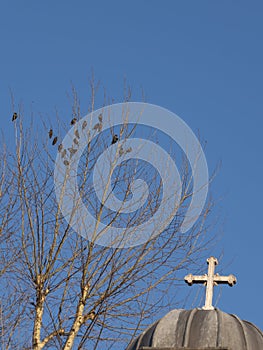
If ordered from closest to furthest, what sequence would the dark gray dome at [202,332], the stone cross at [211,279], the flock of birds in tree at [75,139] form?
the dark gray dome at [202,332], the stone cross at [211,279], the flock of birds in tree at [75,139]

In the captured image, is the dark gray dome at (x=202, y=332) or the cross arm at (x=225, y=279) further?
the cross arm at (x=225, y=279)

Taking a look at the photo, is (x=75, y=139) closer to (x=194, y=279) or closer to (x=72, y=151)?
(x=72, y=151)

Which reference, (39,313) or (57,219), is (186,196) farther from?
(39,313)

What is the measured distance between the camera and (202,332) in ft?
40.7

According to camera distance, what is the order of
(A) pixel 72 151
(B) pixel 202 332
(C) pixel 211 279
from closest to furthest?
A: (B) pixel 202 332, (C) pixel 211 279, (A) pixel 72 151

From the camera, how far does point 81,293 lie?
17297 mm

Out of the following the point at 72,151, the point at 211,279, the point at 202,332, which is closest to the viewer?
the point at 202,332

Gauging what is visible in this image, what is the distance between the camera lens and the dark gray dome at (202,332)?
40.4 feet

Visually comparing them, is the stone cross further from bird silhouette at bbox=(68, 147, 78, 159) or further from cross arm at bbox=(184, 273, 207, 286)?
bird silhouette at bbox=(68, 147, 78, 159)

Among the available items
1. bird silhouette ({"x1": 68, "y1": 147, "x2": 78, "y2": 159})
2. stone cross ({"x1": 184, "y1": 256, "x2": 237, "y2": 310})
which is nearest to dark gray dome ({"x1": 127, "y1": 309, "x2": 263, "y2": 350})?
stone cross ({"x1": 184, "y1": 256, "x2": 237, "y2": 310})

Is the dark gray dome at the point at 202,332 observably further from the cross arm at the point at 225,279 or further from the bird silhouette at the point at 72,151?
the bird silhouette at the point at 72,151

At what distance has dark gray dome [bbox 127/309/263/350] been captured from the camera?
40.4ft

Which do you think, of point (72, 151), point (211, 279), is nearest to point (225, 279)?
point (211, 279)

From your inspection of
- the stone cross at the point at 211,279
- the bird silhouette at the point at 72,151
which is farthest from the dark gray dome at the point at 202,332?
the bird silhouette at the point at 72,151
